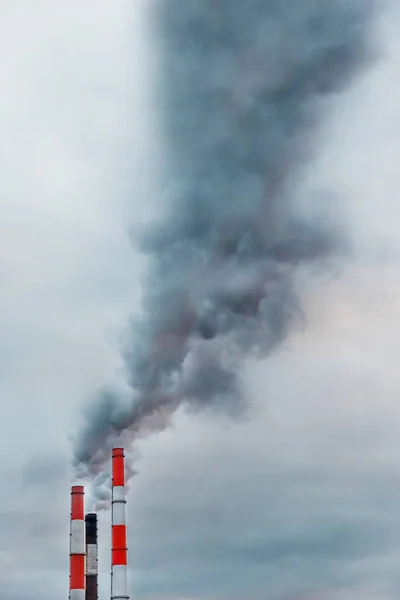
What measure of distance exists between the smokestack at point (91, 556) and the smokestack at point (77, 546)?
1.61 meters

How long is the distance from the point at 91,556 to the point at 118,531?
16.5 ft

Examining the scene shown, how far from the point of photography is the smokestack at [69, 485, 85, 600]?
4788cm

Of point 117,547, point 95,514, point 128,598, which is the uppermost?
point 95,514

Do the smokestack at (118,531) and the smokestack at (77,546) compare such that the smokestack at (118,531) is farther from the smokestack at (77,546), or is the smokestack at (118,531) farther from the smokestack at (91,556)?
the smokestack at (91,556)

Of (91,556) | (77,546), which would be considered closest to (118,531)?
(77,546)

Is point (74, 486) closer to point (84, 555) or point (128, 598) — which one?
point (84, 555)

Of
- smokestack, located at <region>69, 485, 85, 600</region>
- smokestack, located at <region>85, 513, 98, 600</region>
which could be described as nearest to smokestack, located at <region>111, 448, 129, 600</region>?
smokestack, located at <region>69, 485, 85, 600</region>

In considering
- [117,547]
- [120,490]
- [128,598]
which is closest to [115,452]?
[120,490]

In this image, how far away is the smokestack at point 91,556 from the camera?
50438 mm

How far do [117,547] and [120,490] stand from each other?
3.66 m

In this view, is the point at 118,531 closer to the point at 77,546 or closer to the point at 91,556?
the point at 77,546

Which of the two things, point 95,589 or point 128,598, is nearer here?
point 128,598

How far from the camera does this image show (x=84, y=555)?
49.3 metres

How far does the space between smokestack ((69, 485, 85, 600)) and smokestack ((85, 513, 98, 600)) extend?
161 cm
